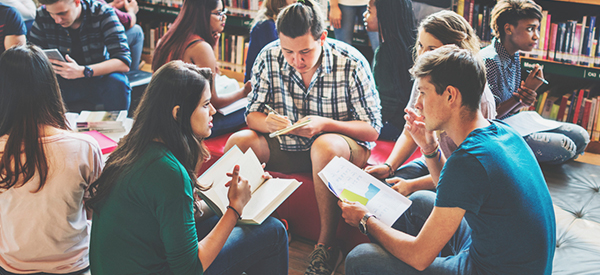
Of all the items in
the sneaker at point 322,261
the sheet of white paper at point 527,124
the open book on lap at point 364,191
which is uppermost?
the sheet of white paper at point 527,124

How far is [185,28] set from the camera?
99.8 inches

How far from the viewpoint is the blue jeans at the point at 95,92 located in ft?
9.90

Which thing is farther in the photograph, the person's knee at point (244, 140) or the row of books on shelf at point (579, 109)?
the row of books on shelf at point (579, 109)

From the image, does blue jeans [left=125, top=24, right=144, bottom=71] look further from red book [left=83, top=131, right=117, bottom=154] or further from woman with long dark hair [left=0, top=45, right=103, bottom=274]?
woman with long dark hair [left=0, top=45, right=103, bottom=274]

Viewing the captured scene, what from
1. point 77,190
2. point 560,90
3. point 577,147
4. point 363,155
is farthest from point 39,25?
point 560,90

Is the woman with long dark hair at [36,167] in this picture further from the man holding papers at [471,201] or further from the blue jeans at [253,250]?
the man holding papers at [471,201]

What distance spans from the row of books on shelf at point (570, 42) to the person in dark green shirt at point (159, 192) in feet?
9.21

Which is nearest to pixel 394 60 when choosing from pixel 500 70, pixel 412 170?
pixel 500 70

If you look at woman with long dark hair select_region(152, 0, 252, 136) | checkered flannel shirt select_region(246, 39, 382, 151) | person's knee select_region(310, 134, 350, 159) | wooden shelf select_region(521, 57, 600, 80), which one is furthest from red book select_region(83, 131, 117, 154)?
wooden shelf select_region(521, 57, 600, 80)

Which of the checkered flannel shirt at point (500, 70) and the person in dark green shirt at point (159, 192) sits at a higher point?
the checkered flannel shirt at point (500, 70)

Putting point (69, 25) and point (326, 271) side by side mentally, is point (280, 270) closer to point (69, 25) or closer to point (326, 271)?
point (326, 271)

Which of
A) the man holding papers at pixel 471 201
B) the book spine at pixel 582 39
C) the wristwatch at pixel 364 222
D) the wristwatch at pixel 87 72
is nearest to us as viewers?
the man holding papers at pixel 471 201

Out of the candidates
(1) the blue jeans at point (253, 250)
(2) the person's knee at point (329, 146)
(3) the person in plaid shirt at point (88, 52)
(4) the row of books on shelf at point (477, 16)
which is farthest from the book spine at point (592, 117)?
(3) the person in plaid shirt at point (88, 52)

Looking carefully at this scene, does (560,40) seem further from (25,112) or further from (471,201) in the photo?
(25,112)
